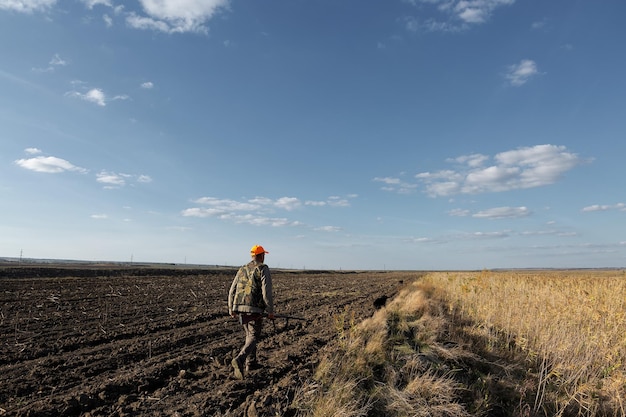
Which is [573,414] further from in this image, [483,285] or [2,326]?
[2,326]

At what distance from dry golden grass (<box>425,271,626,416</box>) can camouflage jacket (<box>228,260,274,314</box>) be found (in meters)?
4.81

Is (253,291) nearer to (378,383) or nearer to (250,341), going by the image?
(250,341)

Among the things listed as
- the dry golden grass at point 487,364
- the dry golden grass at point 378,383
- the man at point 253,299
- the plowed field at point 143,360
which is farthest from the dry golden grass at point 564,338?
the man at point 253,299

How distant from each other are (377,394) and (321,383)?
0.88m

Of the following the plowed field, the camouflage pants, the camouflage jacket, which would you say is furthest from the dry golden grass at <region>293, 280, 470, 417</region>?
the camouflage jacket

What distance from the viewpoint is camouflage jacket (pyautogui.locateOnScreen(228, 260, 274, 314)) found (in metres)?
7.03

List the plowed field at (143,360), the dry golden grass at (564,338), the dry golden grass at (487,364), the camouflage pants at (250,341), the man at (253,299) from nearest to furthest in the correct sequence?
the plowed field at (143,360) → the dry golden grass at (487,364) → the camouflage pants at (250,341) → the man at (253,299) → the dry golden grass at (564,338)

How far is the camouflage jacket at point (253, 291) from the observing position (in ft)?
23.1

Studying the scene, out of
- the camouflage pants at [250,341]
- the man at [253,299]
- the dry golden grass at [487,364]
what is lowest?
the dry golden grass at [487,364]

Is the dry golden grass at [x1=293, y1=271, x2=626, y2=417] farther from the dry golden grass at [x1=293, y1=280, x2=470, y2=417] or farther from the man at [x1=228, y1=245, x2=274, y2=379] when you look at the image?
the man at [x1=228, y1=245, x2=274, y2=379]

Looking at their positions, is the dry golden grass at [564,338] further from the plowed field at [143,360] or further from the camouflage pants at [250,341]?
the camouflage pants at [250,341]

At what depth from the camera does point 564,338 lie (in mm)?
8703

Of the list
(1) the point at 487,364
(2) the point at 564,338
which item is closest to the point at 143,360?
(1) the point at 487,364

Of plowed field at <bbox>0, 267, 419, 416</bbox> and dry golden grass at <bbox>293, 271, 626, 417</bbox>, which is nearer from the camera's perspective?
plowed field at <bbox>0, 267, 419, 416</bbox>
